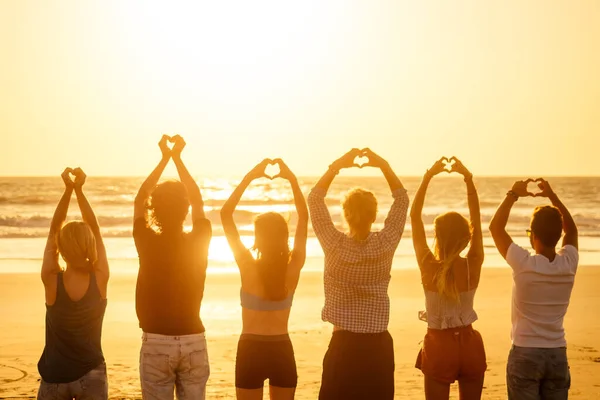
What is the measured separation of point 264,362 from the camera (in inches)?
202

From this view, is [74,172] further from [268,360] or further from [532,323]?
[532,323]

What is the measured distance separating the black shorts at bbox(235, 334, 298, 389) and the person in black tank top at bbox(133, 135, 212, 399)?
0.91 feet

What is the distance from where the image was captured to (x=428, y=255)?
5.34m

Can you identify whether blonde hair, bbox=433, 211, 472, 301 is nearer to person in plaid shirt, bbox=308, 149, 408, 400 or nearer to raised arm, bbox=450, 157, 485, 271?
raised arm, bbox=450, 157, 485, 271

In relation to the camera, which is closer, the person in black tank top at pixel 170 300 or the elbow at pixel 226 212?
the person in black tank top at pixel 170 300

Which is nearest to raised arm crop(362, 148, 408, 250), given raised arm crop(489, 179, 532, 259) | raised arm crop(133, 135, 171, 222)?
raised arm crop(489, 179, 532, 259)

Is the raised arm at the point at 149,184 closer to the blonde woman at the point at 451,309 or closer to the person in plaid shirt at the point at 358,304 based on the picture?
the person in plaid shirt at the point at 358,304

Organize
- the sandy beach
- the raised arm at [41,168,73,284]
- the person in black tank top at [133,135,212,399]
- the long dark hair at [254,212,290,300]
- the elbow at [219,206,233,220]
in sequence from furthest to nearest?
the sandy beach → the elbow at [219,206,233,220] → the long dark hair at [254,212,290,300] → the raised arm at [41,168,73,284] → the person in black tank top at [133,135,212,399]

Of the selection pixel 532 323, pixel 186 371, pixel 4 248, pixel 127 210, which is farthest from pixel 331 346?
pixel 127 210

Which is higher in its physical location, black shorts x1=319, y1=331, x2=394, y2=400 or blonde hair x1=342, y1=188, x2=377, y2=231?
blonde hair x1=342, y1=188, x2=377, y2=231

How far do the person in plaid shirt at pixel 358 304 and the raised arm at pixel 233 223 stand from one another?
473 mm

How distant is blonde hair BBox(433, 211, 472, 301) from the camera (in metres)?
5.26

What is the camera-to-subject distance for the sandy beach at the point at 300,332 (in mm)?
8398

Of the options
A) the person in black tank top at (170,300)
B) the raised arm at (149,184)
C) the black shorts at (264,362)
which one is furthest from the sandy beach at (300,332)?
the raised arm at (149,184)
